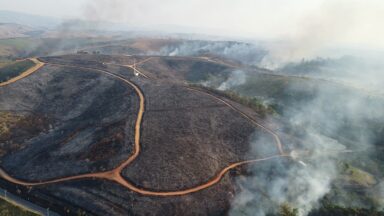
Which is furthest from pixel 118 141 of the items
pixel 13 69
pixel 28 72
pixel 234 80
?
pixel 234 80

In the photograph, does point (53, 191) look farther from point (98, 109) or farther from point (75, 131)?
point (98, 109)

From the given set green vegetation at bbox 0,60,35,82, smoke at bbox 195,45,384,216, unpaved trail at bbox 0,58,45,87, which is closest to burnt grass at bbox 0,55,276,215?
unpaved trail at bbox 0,58,45,87

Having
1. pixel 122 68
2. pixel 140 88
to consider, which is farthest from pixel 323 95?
pixel 122 68

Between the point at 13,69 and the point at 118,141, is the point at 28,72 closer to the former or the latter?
the point at 13,69

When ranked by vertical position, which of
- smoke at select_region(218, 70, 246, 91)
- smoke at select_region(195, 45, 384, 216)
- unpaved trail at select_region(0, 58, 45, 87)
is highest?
unpaved trail at select_region(0, 58, 45, 87)

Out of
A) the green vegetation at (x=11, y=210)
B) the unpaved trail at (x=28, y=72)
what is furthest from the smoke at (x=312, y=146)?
the unpaved trail at (x=28, y=72)

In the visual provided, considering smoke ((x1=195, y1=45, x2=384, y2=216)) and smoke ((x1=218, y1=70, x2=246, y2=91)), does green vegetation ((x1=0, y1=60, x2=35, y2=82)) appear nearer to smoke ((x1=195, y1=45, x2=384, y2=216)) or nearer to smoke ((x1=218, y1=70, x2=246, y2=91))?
smoke ((x1=218, y1=70, x2=246, y2=91))

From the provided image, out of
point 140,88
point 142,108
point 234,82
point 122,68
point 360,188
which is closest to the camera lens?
point 360,188
